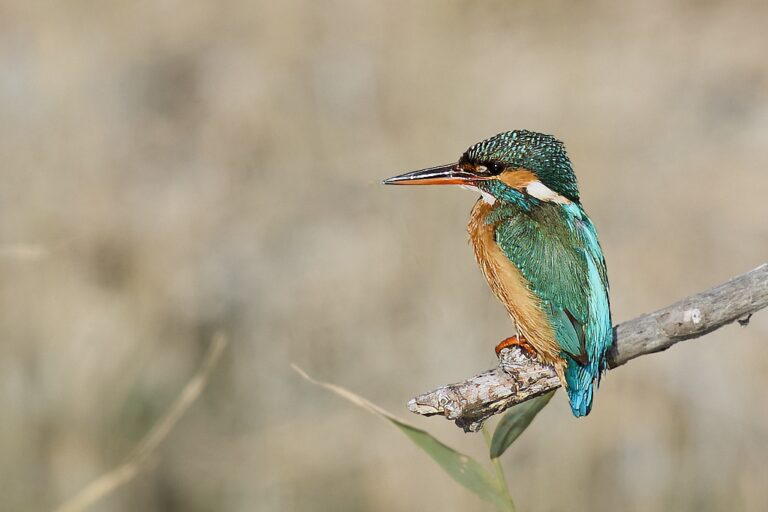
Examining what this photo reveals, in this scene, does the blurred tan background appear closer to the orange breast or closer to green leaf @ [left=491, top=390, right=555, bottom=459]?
→ the orange breast

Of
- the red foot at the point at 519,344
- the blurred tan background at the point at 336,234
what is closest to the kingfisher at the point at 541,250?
the red foot at the point at 519,344

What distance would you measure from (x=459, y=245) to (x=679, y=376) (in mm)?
1051

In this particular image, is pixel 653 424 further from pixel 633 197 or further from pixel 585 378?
pixel 585 378

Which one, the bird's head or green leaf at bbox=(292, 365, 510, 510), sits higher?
the bird's head

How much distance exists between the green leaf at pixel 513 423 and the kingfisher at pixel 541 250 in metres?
0.08

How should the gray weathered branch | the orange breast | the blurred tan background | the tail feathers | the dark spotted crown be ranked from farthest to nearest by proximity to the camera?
the blurred tan background < the dark spotted crown < the orange breast < the tail feathers < the gray weathered branch

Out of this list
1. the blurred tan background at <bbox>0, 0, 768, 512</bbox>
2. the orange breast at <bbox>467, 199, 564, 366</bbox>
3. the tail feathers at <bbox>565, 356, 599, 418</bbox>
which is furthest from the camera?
the blurred tan background at <bbox>0, 0, 768, 512</bbox>

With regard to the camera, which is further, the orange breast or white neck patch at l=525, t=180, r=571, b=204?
white neck patch at l=525, t=180, r=571, b=204

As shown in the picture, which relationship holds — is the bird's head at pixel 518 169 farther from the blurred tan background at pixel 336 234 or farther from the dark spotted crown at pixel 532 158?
the blurred tan background at pixel 336 234

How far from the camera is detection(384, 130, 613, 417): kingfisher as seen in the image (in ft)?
5.34

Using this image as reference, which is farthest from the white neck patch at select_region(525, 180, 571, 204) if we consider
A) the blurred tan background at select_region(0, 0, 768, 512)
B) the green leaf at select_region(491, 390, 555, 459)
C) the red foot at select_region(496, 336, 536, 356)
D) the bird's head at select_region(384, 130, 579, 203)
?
the blurred tan background at select_region(0, 0, 768, 512)

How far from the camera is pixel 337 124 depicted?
5.29m

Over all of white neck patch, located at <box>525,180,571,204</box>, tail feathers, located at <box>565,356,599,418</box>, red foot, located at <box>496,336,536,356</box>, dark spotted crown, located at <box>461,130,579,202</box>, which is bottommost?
red foot, located at <box>496,336,536,356</box>

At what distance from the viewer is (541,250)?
1.71 m
